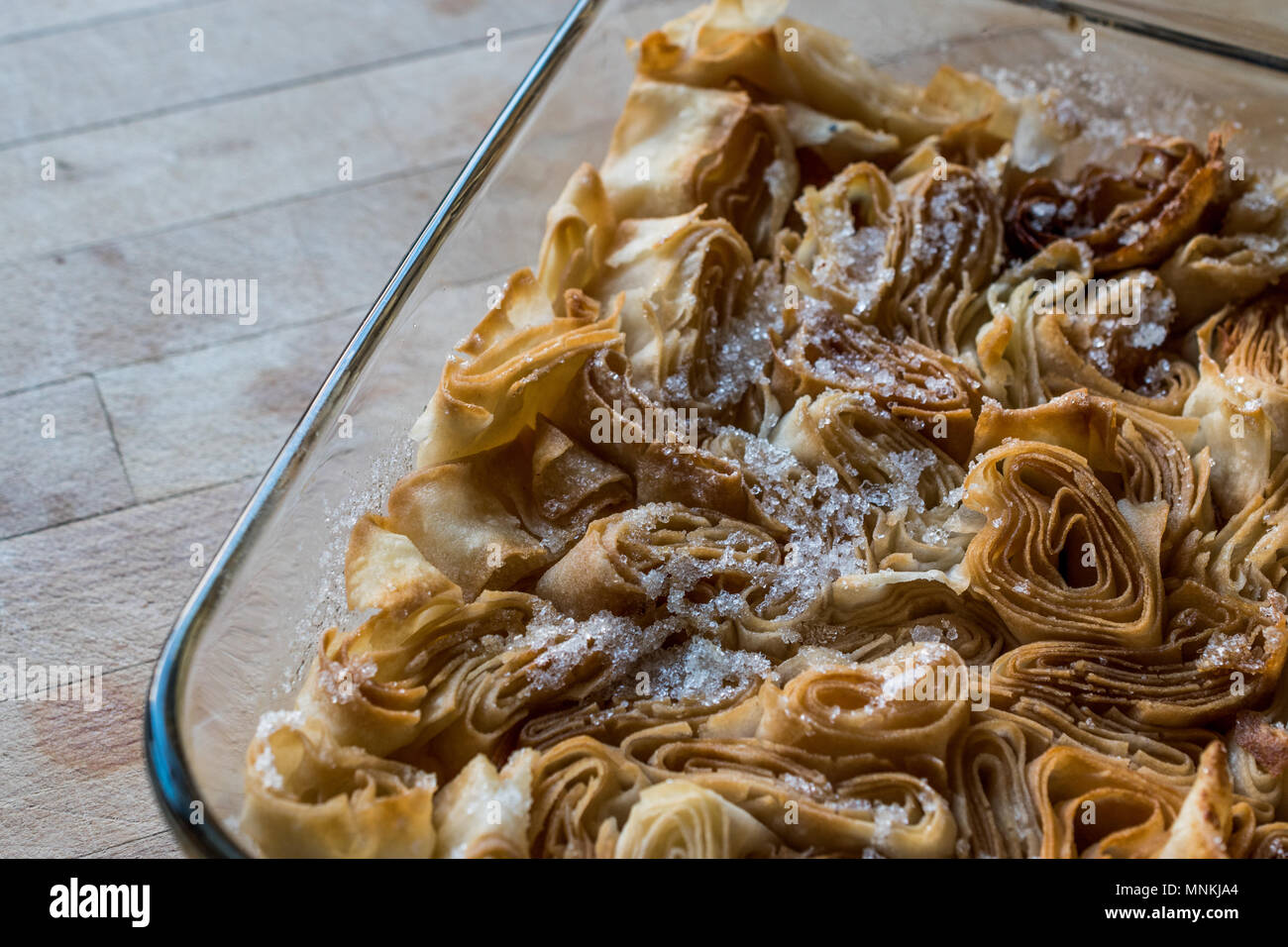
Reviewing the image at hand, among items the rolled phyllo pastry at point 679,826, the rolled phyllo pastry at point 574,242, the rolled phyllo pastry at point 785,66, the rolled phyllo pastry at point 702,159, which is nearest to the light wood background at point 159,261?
the rolled phyllo pastry at point 785,66

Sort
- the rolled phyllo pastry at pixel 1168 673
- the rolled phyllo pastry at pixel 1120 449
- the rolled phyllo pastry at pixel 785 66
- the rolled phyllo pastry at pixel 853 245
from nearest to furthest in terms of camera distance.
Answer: the rolled phyllo pastry at pixel 1168 673 → the rolled phyllo pastry at pixel 1120 449 → the rolled phyllo pastry at pixel 853 245 → the rolled phyllo pastry at pixel 785 66

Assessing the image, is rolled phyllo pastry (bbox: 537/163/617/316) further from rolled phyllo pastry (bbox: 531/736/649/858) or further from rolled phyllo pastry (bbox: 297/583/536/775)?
rolled phyllo pastry (bbox: 531/736/649/858)

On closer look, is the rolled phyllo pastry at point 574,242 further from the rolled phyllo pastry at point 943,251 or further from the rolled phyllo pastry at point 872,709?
the rolled phyllo pastry at point 872,709

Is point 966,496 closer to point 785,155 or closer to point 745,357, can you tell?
point 745,357

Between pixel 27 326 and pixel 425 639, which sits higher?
pixel 27 326

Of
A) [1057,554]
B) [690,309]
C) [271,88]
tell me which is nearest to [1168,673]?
[1057,554]
